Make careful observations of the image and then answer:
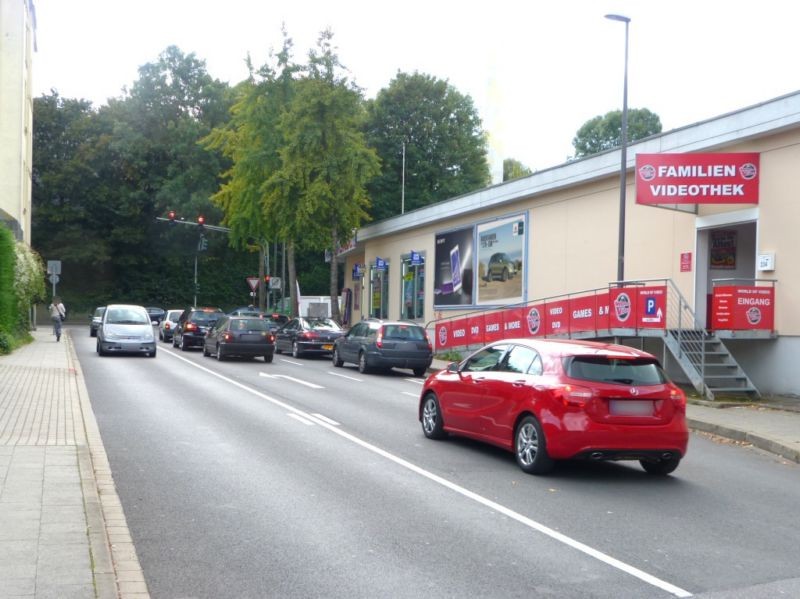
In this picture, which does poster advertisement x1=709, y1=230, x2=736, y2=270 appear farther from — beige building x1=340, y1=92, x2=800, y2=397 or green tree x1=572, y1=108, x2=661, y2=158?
green tree x1=572, y1=108, x2=661, y2=158

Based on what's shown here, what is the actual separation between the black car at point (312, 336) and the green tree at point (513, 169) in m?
41.0

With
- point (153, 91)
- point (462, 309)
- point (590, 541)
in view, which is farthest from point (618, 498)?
point (153, 91)

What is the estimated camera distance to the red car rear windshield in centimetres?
975

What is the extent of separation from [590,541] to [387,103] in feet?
165

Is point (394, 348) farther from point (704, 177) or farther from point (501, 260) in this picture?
point (704, 177)

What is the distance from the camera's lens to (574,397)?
9469 millimetres

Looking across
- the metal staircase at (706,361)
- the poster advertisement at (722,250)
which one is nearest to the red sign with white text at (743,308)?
the metal staircase at (706,361)

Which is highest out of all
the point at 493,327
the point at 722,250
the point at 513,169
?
the point at 513,169

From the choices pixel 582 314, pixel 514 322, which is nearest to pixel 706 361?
pixel 582 314

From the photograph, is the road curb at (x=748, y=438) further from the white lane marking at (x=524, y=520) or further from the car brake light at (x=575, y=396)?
the white lane marking at (x=524, y=520)

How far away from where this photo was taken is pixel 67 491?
7.65 metres

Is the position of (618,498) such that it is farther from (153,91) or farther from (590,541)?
(153,91)

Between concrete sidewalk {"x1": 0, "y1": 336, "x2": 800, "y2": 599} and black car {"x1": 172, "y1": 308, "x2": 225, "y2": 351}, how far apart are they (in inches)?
A: 667

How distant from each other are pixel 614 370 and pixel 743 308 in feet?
30.3
